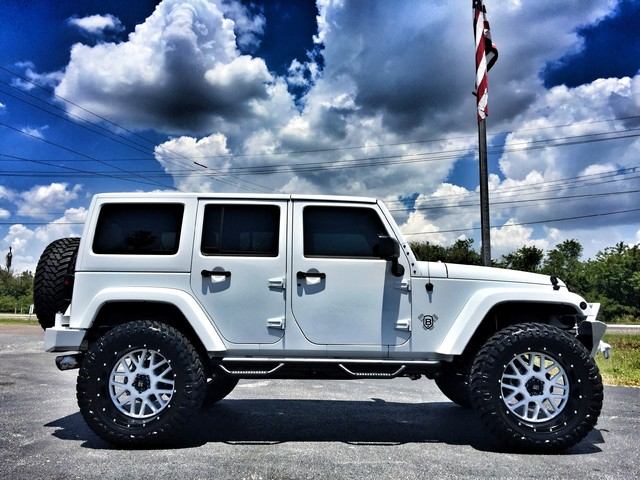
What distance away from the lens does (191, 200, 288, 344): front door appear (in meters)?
4.23

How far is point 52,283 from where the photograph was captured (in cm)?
444

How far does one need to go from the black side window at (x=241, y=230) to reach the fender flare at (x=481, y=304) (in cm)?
164

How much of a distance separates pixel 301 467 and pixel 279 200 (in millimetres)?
2180

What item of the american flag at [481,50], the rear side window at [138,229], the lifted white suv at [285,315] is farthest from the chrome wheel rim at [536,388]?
the american flag at [481,50]

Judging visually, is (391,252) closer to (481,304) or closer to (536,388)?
(481,304)

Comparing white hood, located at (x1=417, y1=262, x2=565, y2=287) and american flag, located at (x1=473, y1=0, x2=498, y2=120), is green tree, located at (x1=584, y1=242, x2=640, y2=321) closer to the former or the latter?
american flag, located at (x1=473, y1=0, x2=498, y2=120)

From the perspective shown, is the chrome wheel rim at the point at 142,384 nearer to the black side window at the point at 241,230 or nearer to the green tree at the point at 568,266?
the black side window at the point at 241,230

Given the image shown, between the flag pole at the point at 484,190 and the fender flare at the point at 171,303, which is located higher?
the flag pole at the point at 484,190

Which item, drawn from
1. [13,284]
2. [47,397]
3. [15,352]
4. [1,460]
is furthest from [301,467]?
[13,284]

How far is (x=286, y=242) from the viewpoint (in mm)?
4328

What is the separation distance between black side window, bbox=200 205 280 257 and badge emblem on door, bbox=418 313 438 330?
1.34 m

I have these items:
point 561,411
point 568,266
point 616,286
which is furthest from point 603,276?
point 561,411

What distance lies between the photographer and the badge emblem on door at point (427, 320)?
4.24m

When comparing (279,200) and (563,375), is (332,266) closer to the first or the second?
(279,200)
